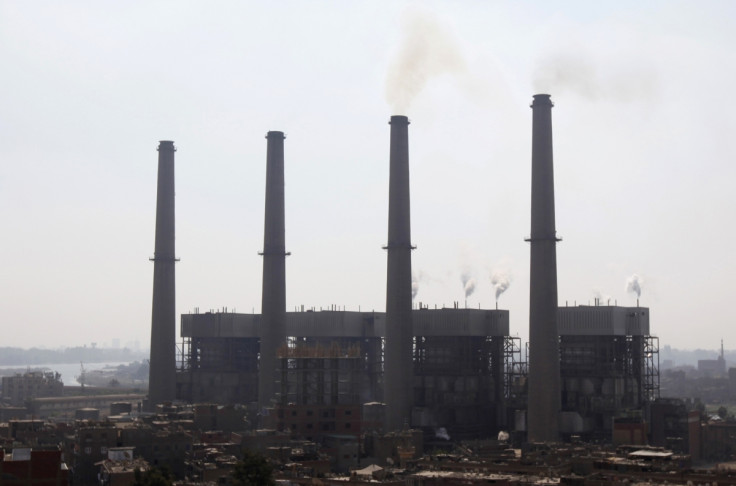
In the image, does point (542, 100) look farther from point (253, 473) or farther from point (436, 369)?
point (253, 473)

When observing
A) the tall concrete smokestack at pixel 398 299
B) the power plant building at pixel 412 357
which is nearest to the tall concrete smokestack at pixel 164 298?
the power plant building at pixel 412 357

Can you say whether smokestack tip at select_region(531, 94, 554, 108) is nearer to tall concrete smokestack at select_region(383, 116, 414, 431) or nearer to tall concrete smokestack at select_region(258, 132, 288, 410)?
tall concrete smokestack at select_region(383, 116, 414, 431)

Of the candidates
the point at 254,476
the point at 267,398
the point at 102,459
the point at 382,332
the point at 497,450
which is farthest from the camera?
the point at 382,332

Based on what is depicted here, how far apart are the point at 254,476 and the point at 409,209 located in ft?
184

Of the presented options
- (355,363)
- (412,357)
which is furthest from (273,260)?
(355,363)

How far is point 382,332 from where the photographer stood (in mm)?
133250

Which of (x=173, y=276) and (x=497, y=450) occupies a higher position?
(x=173, y=276)

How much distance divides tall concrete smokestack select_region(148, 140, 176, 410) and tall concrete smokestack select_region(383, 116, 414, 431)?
84.1 feet

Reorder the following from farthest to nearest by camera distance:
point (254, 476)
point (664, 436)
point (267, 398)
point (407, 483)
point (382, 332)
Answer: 1. point (382, 332)
2. point (267, 398)
3. point (664, 436)
4. point (407, 483)
5. point (254, 476)

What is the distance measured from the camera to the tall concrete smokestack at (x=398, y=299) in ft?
373

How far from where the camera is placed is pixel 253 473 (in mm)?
63812

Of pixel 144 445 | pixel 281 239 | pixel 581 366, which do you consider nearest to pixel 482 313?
pixel 581 366

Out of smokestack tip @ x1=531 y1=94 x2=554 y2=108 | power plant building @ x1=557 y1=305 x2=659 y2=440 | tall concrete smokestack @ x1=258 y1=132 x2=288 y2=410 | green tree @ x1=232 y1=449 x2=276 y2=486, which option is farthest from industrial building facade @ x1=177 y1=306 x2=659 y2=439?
green tree @ x1=232 y1=449 x2=276 y2=486

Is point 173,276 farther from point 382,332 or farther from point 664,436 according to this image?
point 664,436
